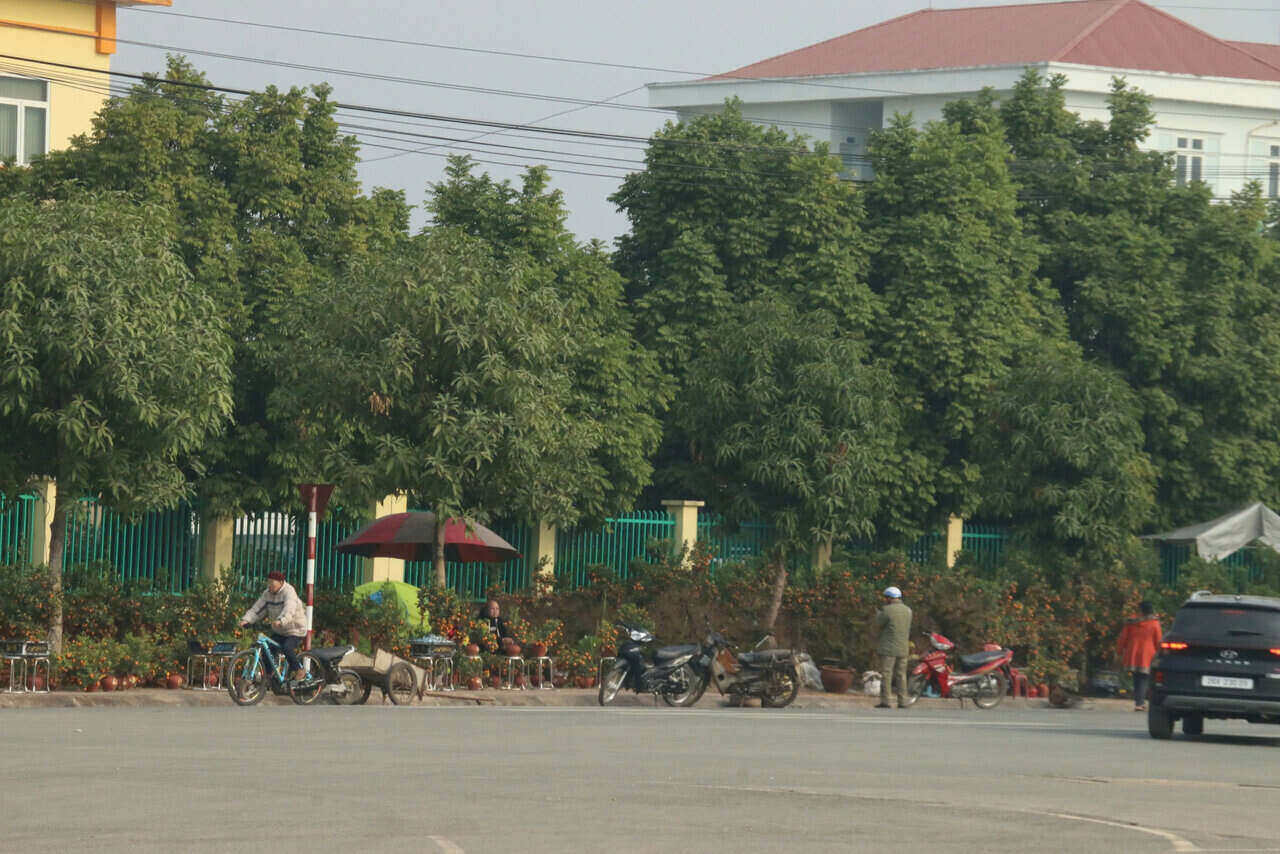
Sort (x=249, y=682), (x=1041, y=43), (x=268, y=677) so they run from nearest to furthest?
(x=249, y=682), (x=268, y=677), (x=1041, y=43)

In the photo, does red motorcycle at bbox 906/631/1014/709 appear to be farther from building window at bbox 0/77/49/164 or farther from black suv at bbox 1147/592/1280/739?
building window at bbox 0/77/49/164

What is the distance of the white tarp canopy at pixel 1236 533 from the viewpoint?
4153 centimetres

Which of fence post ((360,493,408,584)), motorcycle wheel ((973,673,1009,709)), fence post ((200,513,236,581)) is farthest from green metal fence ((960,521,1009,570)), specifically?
fence post ((200,513,236,581))

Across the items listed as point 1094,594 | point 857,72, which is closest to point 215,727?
point 1094,594

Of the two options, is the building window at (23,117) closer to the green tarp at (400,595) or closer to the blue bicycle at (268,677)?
the green tarp at (400,595)

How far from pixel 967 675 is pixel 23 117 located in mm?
20949

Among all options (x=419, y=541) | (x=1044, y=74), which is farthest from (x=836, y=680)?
(x=1044, y=74)

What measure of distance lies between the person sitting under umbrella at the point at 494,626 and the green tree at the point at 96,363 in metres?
5.13

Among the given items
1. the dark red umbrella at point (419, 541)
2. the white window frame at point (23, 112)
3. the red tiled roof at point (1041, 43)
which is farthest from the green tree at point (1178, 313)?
the red tiled roof at point (1041, 43)

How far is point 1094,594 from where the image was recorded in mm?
37906

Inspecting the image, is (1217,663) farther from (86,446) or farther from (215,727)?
(86,446)

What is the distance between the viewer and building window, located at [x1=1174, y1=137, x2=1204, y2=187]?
88.4m

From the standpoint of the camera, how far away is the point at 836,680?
109 ft

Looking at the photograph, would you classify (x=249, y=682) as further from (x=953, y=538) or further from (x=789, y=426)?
(x=953, y=538)
